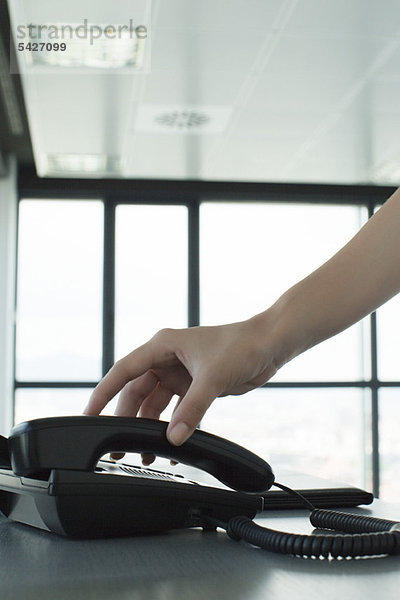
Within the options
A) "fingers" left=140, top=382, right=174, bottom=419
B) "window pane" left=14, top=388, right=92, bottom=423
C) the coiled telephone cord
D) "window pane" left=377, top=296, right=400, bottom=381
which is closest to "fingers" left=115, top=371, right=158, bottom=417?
"fingers" left=140, top=382, right=174, bottom=419

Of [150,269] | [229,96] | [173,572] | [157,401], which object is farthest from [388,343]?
[173,572]

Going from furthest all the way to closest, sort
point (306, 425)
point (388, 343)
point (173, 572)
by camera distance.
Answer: point (388, 343) → point (306, 425) → point (173, 572)

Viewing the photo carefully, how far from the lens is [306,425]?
5.25 meters

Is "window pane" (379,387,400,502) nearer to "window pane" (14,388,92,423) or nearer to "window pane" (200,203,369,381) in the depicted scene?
"window pane" (200,203,369,381)

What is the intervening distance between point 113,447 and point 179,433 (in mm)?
57

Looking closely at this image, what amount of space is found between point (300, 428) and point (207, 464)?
15.2 ft

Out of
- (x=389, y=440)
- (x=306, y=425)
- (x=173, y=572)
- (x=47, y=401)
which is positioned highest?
(x=173, y=572)

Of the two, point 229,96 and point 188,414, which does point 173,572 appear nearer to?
point 188,414

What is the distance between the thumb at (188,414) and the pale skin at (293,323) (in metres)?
0.02

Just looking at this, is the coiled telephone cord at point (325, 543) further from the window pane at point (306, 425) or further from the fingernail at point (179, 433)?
the window pane at point (306, 425)

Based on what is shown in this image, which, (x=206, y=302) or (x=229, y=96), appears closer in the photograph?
(x=229, y=96)

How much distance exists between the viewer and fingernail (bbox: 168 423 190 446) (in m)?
0.65

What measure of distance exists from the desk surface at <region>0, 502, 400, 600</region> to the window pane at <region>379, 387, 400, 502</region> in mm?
4884

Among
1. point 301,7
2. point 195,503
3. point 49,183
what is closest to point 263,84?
point 301,7
